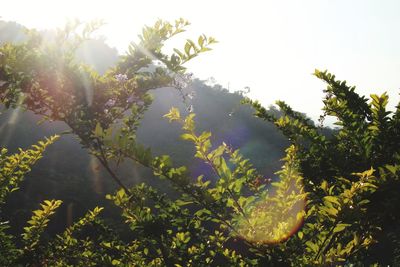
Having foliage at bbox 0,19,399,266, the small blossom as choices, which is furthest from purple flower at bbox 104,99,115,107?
the small blossom

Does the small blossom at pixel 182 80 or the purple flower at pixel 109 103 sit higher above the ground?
the small blossom at pixel 182 80

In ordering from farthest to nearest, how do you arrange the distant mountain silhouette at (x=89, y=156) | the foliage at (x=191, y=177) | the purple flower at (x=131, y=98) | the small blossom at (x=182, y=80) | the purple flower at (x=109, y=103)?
the distant mountain silhouette at (x=89, y=156)
the small blossom at (x=182, y=80)
the purple flower at (x=131, y=98)
the purple flower at (x=109, y=103)
the foliage at (x=191, y=177)

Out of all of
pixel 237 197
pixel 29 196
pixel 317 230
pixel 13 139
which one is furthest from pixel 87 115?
pixel 13 139

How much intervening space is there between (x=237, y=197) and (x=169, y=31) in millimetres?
1737

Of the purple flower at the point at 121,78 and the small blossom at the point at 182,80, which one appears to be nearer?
the purple flower at the point at 121,78

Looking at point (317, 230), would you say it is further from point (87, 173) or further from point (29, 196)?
point (87, 173)

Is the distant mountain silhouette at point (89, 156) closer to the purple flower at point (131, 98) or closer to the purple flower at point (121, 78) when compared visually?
the purple flower at point (131, 98)

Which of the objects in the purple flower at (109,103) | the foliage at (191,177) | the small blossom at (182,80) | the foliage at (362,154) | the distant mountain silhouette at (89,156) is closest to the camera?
the foliage at (191,177)

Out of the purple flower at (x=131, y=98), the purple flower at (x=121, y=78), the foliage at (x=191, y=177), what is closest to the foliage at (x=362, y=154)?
the foliage at (x=191, y=177)

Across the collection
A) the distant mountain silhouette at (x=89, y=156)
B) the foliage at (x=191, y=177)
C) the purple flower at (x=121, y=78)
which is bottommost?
the foliage at (x=191, y=177)

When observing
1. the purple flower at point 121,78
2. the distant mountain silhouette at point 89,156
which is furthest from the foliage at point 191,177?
the distant mountain silhouette at point 89,156

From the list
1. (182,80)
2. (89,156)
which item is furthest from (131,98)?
(89,156)

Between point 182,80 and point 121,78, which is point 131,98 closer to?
point 121,78

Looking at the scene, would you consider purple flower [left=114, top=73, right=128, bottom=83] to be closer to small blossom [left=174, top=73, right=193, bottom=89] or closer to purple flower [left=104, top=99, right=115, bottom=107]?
purple flower [left=104, top=99, right=115, bottom=107]
